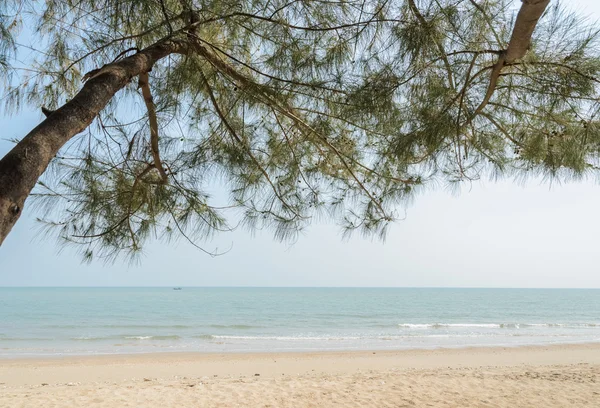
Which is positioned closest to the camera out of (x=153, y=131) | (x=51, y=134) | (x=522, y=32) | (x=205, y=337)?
(x=51, y=134)

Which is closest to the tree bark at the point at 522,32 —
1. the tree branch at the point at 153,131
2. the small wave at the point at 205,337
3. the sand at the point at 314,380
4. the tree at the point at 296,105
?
the tree at the point at 296,105

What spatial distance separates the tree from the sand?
6.85ft

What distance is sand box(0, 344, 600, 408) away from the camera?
4750 millimetres

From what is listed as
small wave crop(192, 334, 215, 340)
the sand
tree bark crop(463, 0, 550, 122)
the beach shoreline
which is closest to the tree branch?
tree bark crop(463, 0, 550, 122)

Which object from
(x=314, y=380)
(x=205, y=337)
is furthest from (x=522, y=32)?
(x=205, y=337)

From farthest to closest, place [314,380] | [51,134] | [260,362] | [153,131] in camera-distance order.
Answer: [260,362]
[314,380]
[153,131]
[51,134]

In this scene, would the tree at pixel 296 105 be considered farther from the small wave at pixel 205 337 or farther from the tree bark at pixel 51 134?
the small wave at pixel 205 337

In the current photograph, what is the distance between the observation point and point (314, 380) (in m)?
5.79

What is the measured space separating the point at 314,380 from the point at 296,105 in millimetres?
3631

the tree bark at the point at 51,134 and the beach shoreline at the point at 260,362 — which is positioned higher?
the tree bark at the point at 51,134

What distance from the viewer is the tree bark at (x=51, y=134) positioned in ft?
5.30

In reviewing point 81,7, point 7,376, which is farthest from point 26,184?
point 7,376

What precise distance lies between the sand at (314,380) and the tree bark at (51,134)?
323 cm

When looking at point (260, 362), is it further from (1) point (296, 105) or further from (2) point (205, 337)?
(1) point (296, 105)
